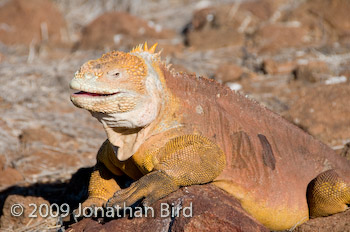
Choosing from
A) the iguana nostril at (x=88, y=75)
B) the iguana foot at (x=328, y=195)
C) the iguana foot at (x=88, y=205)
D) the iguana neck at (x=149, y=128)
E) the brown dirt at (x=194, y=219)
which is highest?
the iguana nostril at (x=88, y=75)

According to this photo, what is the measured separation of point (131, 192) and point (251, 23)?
1302 centimetres

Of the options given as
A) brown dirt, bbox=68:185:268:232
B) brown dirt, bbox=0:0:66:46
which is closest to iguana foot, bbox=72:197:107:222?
brown dirt, bbox=68:185:268:232

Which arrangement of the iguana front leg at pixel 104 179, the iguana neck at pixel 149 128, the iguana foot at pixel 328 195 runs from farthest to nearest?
the iguana foot at pixel 328 195 < the iguana front leg at pixel 104 179 < the iguana neck at pixel 149 128

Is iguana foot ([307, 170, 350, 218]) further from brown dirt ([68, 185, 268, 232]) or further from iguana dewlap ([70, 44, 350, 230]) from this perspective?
brown dirt ([68, 185, 268, 232])

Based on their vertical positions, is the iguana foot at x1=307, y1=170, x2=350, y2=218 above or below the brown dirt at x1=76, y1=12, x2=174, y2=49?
below

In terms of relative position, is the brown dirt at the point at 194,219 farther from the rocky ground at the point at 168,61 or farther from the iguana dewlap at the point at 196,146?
the iguana dewlap at the point at 196,146

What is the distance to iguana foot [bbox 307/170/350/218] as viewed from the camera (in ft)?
16.3

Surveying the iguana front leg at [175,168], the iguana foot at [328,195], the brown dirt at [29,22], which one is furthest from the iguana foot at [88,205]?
the brown dirt at [29,22]

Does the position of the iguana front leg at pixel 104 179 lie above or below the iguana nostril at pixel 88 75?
below

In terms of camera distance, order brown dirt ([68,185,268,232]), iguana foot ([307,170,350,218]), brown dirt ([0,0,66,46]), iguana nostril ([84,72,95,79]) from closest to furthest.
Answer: brown dirt ([68,185,268,232]), iguana nostril ([84,72,95,79]), iguana foot ([307,170,350,218]), brown dirt ([0,0,66,46])

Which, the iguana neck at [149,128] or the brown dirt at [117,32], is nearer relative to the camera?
the iguana neck at [149,128]

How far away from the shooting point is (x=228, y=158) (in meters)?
4.65

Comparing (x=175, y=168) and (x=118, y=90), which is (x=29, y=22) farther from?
(x=175, y=168)

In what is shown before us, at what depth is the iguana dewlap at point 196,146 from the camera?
4.09m
